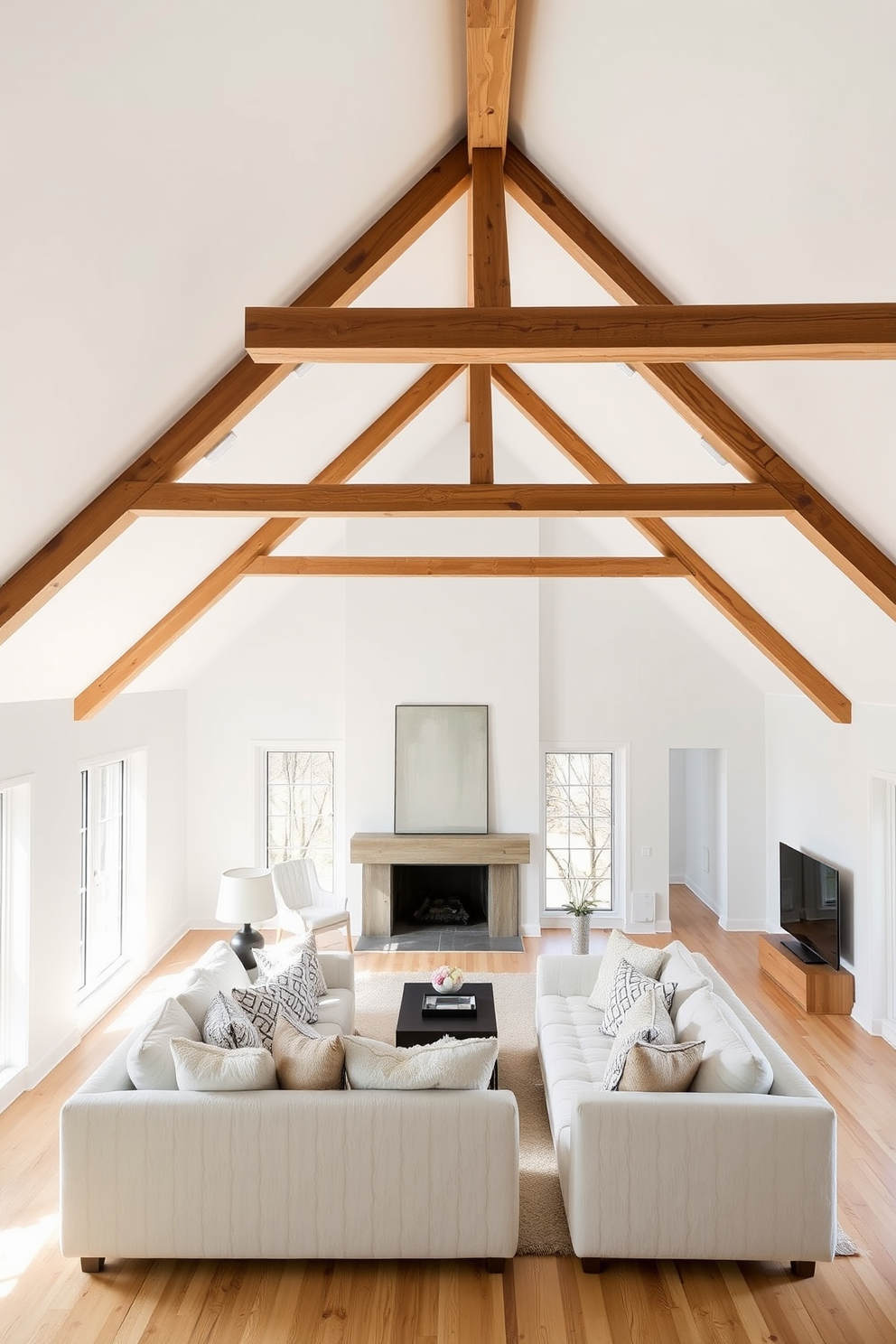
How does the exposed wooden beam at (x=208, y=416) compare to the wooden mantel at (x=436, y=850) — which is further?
Answer: the wooden mantel at (x=436, y=850)

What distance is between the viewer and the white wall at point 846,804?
241 inches

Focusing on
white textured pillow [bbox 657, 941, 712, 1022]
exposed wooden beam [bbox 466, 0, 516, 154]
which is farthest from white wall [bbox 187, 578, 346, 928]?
exposed wooden beam [bbox 466, 0, 516, 154]

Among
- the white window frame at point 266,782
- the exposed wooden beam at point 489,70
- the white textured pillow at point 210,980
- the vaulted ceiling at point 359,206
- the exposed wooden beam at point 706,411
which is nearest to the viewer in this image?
the vaulted ceiling at point 359,206

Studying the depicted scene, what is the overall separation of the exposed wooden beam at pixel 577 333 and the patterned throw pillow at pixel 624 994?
3257 millimetres

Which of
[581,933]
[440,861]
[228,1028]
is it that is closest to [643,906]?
[581,933]

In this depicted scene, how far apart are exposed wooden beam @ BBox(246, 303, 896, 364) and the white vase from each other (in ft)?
18.1

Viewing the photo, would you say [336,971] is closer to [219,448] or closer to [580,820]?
[219,448]

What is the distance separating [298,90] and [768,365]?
2171 mm

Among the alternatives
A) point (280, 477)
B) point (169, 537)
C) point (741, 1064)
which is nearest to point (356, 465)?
point (280, 477)

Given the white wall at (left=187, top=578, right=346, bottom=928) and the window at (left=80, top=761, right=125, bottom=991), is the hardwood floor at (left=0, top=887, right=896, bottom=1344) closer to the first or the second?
the window at (left=80, top=761, right=125, bottom=991)

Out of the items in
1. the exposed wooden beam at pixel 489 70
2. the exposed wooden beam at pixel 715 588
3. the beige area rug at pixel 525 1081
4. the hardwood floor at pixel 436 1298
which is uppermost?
the exposed wooden beam at pixel 489 70

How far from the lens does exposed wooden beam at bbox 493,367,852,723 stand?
6.62m

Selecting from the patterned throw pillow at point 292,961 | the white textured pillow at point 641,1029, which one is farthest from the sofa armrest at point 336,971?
the white textured pillow at point 641,1029

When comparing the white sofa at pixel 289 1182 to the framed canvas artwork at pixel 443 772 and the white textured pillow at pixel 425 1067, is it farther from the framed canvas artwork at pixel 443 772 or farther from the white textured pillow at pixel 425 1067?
the framed canvas artwork at pixel 443 772
